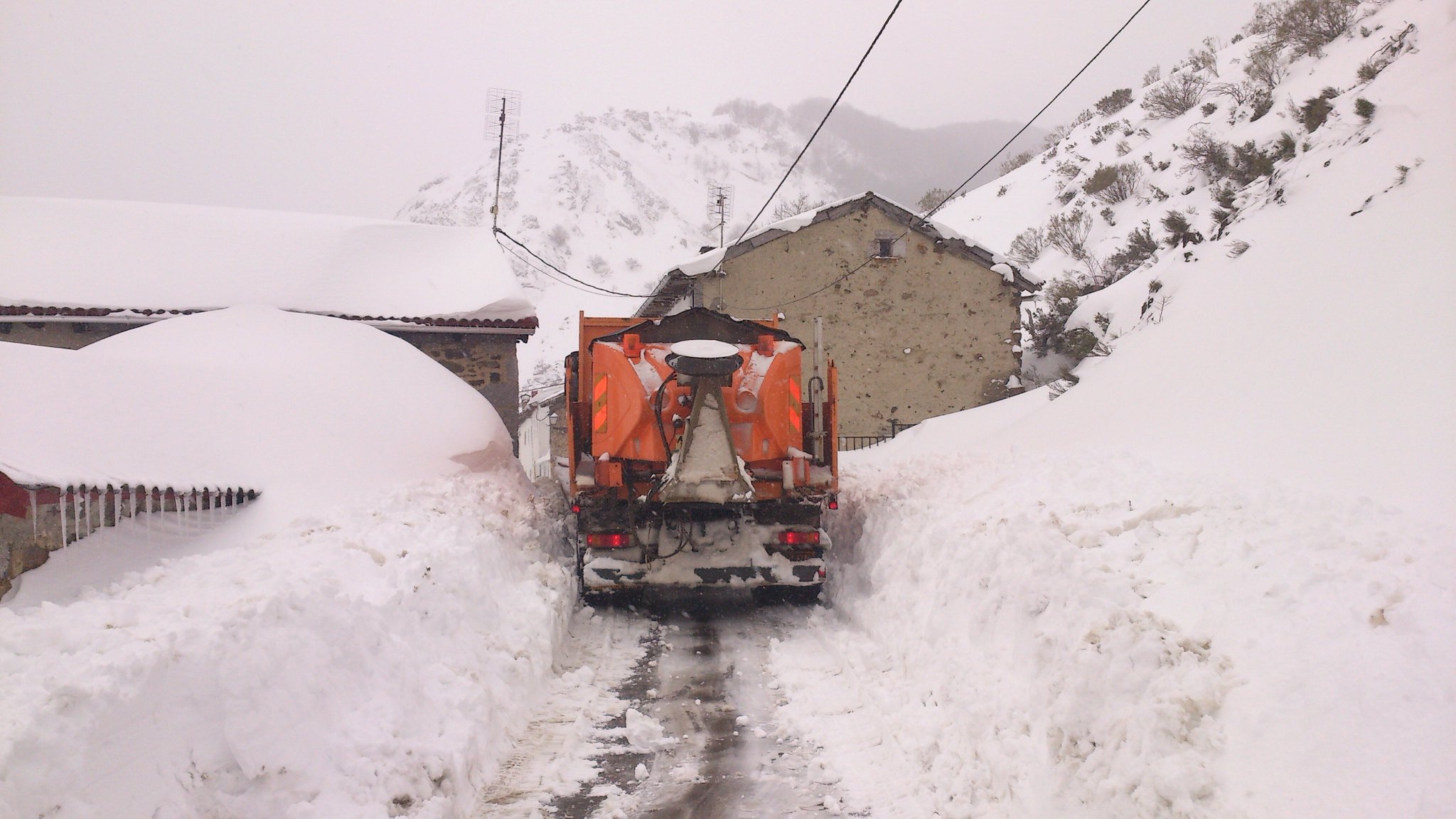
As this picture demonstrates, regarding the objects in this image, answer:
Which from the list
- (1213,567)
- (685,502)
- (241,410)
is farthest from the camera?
(241,410)

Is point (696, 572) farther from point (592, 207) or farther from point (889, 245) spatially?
point (592, 207)

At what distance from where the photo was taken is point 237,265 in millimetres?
16453

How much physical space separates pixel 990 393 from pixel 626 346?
45.6ft

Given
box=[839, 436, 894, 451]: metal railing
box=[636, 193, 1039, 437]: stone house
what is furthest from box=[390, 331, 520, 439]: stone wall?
box=[839, 436, 894, 451]: metal railing

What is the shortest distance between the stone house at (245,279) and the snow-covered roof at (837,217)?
13.8 feet

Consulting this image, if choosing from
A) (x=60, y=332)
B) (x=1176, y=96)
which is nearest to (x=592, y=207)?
(x=1176, y=96)

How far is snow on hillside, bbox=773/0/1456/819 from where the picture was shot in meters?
3.20

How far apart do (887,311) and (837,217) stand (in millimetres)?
2535

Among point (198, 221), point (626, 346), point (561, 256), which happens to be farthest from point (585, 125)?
point (626, 346)

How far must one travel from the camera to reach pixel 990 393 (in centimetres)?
2023

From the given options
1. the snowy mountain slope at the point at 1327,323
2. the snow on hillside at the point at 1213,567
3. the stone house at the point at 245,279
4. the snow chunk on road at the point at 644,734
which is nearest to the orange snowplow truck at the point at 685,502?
the snow on hillside at the point at 1213,567

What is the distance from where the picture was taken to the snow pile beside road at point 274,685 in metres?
2.91

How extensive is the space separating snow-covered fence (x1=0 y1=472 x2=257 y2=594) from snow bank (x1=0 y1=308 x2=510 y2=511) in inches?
4.0

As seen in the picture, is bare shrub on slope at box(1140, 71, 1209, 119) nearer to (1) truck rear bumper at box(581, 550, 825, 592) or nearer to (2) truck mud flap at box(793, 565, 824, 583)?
(2) truck mud flap at box(793, 565, 824, 583)
